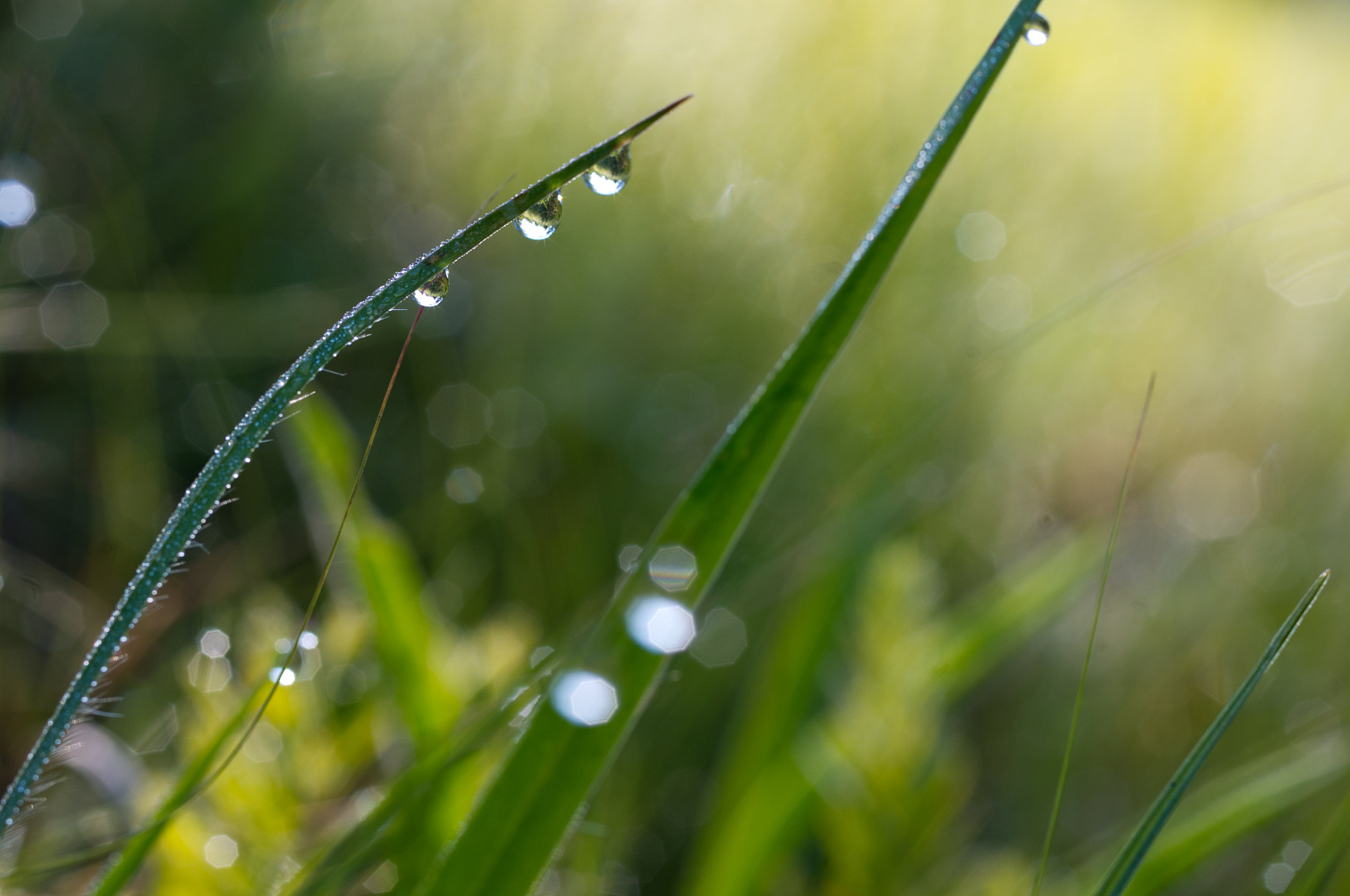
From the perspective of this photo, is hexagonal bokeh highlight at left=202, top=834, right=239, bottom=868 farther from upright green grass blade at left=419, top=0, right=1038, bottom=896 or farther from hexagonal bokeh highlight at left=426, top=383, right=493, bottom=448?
hexagonal bokeh highlight at left=426, top=383, right=493, bottom=448

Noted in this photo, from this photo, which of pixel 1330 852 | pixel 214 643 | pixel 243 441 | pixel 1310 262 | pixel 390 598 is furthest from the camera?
pixel 1310 262

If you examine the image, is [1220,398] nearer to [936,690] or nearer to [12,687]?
[936,690]

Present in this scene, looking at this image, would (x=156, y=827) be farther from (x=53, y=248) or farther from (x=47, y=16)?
(x=47, y=16)

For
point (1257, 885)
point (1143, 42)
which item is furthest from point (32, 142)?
point (1143, 42)

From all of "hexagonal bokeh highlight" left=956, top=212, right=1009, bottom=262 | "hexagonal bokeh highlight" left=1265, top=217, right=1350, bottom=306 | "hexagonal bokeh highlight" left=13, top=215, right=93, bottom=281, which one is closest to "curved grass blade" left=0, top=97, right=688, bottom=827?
"hexagonal bokeh highlight" left=13, top=215, right=93, bottom=281

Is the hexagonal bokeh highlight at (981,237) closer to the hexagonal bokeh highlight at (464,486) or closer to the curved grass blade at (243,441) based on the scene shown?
the hexagonal bokeh highlight at (464,486)

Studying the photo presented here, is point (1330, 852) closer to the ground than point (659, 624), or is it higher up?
closer to the ground

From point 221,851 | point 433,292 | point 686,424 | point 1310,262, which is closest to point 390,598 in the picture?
point 221,851
